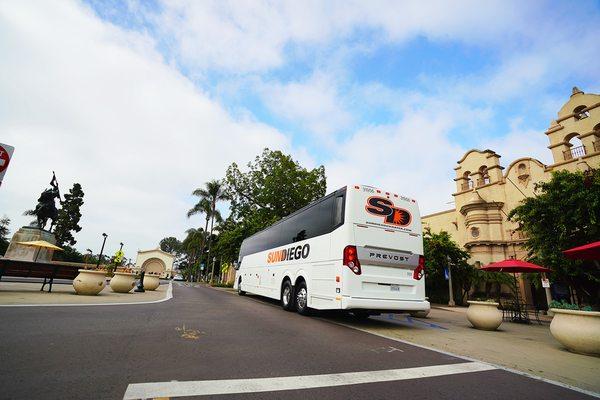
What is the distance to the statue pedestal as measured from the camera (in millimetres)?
19891

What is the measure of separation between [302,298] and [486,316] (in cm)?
539

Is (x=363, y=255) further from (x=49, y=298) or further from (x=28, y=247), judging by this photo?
(x=28, y=247)

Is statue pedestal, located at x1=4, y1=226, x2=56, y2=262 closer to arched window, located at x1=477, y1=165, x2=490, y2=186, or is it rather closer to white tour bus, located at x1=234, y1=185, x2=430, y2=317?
white tour bus, located at x1=234, y1=185, x2=430, y2=317

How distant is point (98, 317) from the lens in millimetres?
6090

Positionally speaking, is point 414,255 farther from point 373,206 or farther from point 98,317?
point 98,317

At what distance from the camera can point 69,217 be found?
47.9 meters

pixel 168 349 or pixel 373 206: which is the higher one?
pixel 373 206

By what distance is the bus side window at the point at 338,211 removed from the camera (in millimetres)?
8023

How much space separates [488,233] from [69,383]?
92.2ft

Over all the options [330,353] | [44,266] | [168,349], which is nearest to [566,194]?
[330,353]

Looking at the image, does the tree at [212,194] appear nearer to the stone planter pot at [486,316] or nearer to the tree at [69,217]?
the tree at [69,217]

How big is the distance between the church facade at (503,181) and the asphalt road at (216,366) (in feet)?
72.4

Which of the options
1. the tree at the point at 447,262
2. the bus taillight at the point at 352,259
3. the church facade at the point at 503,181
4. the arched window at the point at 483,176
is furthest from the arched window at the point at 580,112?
the bus taillight at the point at 352,259

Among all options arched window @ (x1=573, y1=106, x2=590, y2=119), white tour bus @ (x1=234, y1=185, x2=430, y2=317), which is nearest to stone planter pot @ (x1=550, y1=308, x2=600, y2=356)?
white tour bus @ (x1=234, y1=185, x2=430, y2=317)
